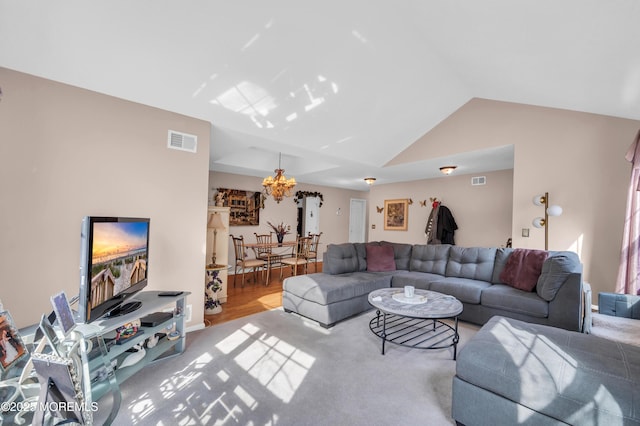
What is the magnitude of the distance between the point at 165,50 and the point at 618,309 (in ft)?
14.8

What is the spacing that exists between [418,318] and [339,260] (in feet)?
5.18

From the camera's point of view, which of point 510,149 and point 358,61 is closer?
point 358,61

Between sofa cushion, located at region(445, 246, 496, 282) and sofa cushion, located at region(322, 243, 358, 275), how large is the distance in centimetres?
140

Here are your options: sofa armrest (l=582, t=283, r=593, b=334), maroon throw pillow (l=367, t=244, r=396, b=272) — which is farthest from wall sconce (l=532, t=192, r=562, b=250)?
maroon throw pillow (l=367, t=244, r=396, b=272)

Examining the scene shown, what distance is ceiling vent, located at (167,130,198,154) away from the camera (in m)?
2.72

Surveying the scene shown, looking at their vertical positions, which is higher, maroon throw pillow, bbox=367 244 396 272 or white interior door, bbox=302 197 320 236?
white interior door, bbox=302 197 320 236

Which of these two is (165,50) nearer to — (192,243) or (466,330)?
(192,243)

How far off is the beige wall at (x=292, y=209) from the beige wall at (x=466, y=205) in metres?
1.70

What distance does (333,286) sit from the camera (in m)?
3.13

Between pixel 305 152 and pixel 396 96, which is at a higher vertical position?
pixel 396 96

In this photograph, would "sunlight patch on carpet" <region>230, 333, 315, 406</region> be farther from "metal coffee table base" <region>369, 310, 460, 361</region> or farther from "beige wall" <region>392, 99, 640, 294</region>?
"beige wall" <region>392, 99, 640, 294</region>

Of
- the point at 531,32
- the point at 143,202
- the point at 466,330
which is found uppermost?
the point at 531,32

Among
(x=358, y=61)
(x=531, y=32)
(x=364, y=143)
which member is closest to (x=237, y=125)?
(x=358, y=61)

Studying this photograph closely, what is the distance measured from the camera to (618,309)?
231 cm
